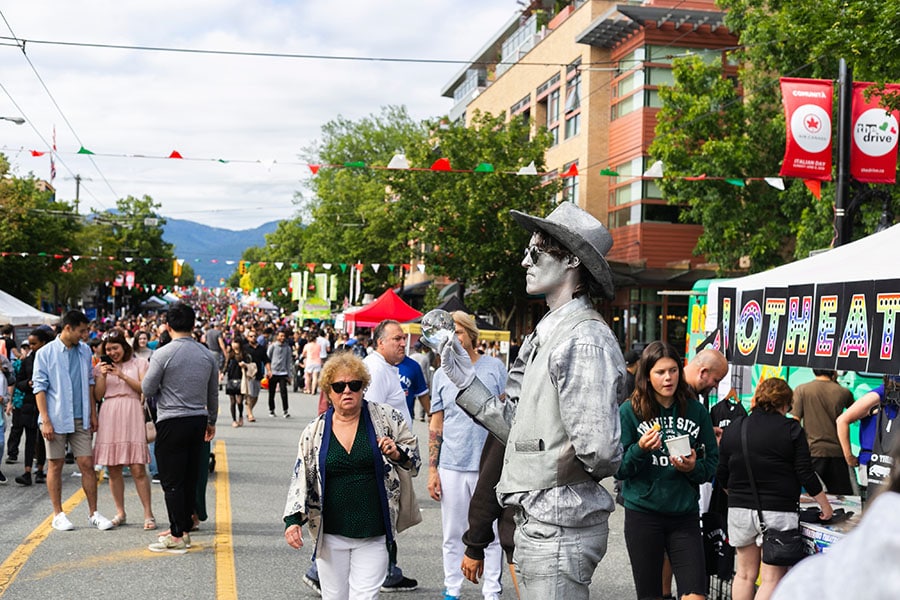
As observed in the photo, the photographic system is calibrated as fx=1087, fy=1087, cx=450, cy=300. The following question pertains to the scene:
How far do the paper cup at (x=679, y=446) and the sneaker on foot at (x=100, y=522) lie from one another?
5.47 metres

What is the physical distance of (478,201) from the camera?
36812 mm

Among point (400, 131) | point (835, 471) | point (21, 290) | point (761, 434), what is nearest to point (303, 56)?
point (835, 471)

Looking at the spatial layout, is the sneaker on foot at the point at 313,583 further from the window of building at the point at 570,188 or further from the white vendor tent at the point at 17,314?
the window of building at the point at 570,188

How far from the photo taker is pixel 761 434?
21.3 feet

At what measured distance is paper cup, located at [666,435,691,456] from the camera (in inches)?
219

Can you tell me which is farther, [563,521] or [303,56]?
[303,56]

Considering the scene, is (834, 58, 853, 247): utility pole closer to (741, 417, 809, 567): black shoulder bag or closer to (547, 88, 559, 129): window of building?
(741, 417, 809, 567): black shoulder bag

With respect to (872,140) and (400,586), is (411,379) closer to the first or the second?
(400,586)

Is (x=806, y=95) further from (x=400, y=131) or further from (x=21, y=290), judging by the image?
(x=400, y=131)

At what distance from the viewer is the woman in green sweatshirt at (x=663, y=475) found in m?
5.52

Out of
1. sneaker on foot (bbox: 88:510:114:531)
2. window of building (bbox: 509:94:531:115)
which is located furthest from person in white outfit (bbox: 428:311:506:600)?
window of building (bbox: 509:94:531:115)

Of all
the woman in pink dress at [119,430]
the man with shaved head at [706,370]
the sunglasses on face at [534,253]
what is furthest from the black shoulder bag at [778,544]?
the woman in pink dress at [119,430]

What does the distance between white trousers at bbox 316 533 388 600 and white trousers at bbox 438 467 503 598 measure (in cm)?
164

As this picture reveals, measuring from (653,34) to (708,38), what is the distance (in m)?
1.80
